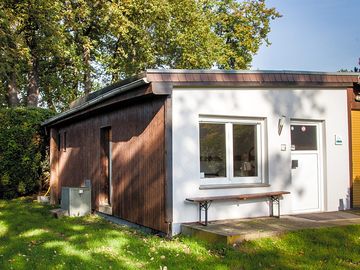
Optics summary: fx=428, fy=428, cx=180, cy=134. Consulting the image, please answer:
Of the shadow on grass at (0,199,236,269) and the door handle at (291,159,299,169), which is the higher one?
the door handle at (291,159,299,169)

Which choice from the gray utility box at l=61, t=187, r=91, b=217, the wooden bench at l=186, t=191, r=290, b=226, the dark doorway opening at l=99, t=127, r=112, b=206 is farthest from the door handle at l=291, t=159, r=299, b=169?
the gray utility box at l=61, t=187, r=91, b=217

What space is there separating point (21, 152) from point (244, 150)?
11.1 m

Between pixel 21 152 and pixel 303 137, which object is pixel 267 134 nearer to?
pixel 303 137

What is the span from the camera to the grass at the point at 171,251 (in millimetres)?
6414

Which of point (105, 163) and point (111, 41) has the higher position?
point (111, 41)

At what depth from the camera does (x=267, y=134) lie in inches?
374

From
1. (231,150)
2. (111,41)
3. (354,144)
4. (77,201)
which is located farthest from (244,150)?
(111,41)

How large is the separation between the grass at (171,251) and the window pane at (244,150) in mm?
2061

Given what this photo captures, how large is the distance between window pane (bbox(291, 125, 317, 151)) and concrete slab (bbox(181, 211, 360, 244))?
159 cm

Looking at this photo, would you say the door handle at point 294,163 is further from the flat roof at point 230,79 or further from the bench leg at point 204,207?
the bench leg at point 204,207

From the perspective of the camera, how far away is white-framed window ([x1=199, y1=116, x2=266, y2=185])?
29.1ft

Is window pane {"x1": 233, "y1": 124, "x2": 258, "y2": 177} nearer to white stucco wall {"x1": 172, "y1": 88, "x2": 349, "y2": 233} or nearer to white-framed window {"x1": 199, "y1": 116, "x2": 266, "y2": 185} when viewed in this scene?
white-framed window {"x1": 199, "y1": 116, "x2": 266, "y2": 185}

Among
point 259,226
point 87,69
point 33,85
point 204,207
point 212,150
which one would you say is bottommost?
point 259,226

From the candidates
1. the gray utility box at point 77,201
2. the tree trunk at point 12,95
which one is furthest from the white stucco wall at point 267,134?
the tree trunk at point 12,95
